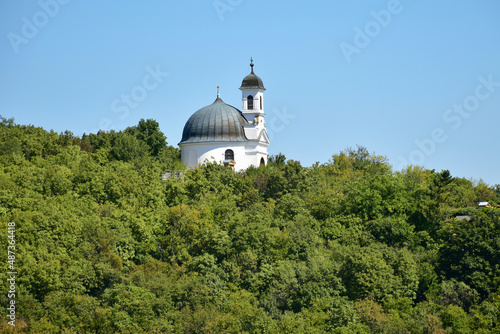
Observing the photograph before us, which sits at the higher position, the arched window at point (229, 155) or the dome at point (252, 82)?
the dome at point (252, 82)

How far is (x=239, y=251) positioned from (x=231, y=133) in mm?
20178

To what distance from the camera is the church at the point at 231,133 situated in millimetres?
78000

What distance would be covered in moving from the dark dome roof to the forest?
5.16 m

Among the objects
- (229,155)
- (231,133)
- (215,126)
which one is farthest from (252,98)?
(229,155)

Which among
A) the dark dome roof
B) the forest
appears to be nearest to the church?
the dark dome roof

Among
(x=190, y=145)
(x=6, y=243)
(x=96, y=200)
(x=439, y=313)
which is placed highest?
(x=190, y=145)

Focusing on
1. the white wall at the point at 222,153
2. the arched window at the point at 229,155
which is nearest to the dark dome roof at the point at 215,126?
the white wall at the point at 222,153

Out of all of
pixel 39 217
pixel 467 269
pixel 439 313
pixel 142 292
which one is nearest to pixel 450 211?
pixel 467 269

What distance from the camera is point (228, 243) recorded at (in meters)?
60.1

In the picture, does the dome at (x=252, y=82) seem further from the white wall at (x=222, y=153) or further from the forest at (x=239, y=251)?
the forest at (x=239, y=251)

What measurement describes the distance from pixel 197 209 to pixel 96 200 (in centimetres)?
720

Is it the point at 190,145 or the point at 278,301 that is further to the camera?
the point at 190,145

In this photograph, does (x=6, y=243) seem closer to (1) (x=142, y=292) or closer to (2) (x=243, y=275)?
(1) (x=142, y=292)

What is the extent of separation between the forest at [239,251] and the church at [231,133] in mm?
4417
